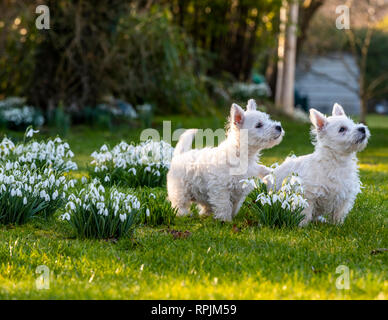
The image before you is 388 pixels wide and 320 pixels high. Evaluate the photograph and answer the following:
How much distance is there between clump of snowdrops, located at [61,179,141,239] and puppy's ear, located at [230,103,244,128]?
4.16 feet

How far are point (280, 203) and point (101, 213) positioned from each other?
1584 mm

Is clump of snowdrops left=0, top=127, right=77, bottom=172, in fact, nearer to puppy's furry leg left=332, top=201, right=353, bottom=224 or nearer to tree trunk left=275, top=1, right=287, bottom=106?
puppy's furry leg left=332, top=201, right=353, bottom=224

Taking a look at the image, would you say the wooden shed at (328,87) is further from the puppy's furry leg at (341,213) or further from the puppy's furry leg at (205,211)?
the puppy's furry leg at (341,213)

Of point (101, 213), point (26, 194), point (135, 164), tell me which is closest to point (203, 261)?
point (101, 213)

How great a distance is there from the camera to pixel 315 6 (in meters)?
23.8

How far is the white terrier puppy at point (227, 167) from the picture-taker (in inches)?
230

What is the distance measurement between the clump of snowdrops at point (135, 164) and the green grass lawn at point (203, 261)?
1228mm

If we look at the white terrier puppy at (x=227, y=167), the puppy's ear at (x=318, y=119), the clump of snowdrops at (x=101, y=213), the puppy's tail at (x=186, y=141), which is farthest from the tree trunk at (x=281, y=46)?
the clump of snowdrops at (x=101, y=213)

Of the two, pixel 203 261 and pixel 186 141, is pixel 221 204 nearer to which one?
pixel 186 141

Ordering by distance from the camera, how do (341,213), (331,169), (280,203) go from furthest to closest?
(341,213), (331,169), (280,203)

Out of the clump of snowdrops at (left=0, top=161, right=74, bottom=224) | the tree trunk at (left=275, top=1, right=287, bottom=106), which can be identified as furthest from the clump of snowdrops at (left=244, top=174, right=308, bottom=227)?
the tree trunk at (left=275, top=1, right=287, bottom=106)

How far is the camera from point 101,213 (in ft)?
16.9
